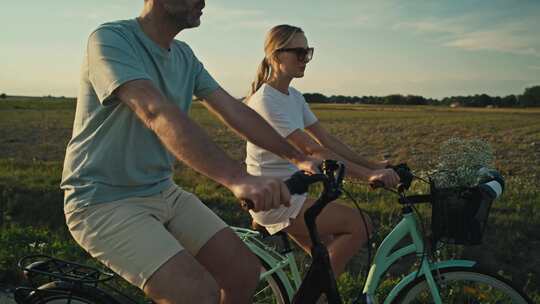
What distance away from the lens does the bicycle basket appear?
100.0 inches

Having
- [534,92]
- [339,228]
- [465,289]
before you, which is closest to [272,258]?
[339,228]

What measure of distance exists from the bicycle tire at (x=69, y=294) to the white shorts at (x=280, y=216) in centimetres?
102

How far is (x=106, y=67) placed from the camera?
83.8 inches

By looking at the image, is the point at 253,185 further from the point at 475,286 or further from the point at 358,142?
the point at 358,142

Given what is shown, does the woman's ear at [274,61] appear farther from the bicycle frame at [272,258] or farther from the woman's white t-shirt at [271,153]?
the bicycle frame at [272,258]

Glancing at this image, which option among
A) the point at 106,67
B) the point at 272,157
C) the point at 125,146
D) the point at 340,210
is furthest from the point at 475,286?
the point at 106,67

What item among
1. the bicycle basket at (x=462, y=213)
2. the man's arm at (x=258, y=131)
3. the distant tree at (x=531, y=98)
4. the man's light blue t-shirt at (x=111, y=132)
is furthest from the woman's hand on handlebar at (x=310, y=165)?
the distant tree at (x=531, y=98)

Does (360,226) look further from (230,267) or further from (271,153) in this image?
(230,267)

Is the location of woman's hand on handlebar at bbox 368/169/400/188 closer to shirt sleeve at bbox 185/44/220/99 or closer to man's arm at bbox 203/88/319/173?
man's arm at bbox 203/88/319/173

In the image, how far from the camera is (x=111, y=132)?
227 centimetres

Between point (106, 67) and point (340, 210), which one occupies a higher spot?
point (106, 67)

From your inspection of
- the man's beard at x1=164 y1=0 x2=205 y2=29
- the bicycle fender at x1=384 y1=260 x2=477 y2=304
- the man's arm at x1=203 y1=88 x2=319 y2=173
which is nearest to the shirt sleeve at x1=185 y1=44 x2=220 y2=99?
the man's arm at x1=203 y1=88 x2=319 y2=173

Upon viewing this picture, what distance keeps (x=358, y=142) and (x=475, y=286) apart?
1880 centimetres

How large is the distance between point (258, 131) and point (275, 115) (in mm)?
597
